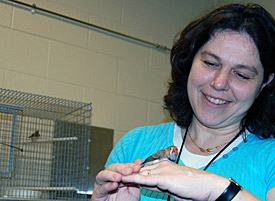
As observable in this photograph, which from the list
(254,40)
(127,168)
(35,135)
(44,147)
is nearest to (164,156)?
(127,168)

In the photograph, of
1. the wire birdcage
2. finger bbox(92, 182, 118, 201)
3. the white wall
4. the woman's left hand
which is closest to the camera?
the woman's left hand

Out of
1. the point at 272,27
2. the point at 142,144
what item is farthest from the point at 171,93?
the point at 272,27

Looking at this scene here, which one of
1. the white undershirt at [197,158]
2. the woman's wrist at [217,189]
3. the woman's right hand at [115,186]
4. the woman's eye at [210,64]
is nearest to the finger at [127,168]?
the woman's right hand at [115,186]

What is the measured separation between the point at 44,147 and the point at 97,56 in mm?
737

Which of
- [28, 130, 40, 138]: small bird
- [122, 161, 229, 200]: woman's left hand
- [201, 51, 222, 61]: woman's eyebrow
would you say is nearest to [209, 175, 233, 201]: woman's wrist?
[122, 161, 229, 200]: woman's left hand

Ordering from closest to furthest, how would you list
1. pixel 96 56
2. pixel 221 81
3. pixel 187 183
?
pixel 187 183, pixel 221 81, pixel 96 56

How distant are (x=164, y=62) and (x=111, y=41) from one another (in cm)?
50

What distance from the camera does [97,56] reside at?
8.58ft

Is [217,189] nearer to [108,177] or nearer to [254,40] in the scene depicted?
[108,177]

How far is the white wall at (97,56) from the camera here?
2305 millimetres

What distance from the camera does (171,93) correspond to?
4.41 ft

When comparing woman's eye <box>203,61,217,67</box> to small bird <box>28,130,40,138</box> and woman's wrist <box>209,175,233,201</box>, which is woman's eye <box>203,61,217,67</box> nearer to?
woman's wrist <box>209,175,233,201</box>

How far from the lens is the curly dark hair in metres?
1.09

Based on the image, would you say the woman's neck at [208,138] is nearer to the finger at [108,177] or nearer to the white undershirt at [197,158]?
the white undershirt at [197,158]
